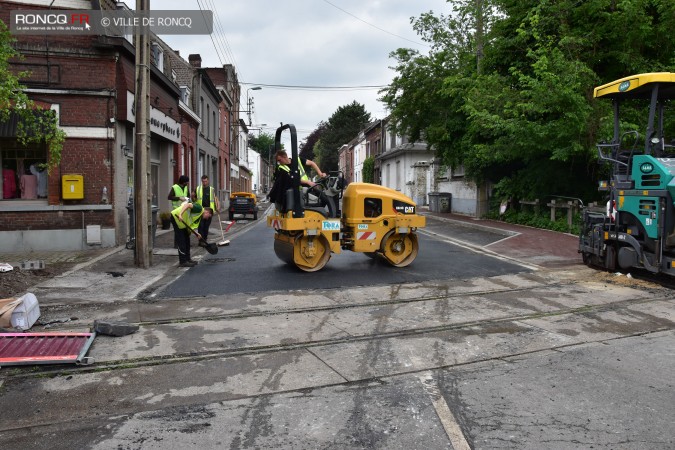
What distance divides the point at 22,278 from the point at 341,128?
74.4 metres

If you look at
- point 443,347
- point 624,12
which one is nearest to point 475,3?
point 624,12

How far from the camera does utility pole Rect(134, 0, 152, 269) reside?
32.4 ft

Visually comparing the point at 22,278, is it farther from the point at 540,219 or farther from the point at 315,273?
the point at 540,219

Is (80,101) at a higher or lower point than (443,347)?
higher

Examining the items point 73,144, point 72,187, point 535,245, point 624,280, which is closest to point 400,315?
point 624,280

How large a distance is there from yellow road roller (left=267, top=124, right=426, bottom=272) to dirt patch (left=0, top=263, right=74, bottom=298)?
395 centimetres

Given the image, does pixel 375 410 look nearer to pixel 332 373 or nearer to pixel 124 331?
pixel 332 373

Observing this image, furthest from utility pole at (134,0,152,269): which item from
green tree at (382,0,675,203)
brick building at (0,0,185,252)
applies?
green tree at (382,0,675,203)

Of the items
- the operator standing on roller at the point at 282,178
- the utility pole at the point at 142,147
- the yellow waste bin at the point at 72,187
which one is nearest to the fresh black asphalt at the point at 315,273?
the utility pole at the point at 142,147

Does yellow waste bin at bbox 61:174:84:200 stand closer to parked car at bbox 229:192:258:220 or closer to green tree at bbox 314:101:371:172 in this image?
parked car at bbox 229:192:258:220

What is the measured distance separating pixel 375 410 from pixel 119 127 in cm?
1170

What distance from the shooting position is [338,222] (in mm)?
9609

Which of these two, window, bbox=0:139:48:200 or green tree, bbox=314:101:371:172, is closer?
window, bbox=0:139:48:200

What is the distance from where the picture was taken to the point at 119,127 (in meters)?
13.3
